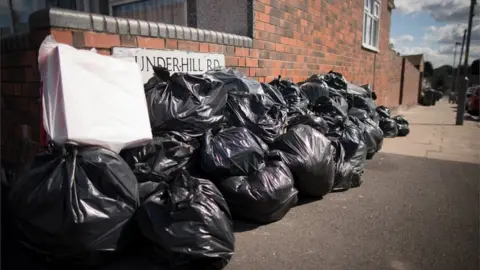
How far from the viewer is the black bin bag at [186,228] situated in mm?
1831

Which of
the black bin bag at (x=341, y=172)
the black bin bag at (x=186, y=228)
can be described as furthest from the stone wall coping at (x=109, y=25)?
the black bin bag at (x=341, y=172)

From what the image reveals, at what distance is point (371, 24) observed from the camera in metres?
10.1

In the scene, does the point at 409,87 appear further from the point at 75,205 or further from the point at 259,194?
the point at 75,205

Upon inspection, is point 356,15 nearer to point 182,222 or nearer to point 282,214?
point 282,214

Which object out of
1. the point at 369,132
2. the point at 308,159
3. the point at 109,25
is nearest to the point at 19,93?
the point at 109,25

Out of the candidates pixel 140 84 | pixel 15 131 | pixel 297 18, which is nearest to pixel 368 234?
pixel 140 84

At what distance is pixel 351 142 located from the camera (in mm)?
3746

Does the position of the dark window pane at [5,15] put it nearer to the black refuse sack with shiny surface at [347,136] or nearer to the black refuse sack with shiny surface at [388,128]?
the black refuse sack with shiny surface at [347,136]

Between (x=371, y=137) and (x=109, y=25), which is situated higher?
(x=109, y=25)

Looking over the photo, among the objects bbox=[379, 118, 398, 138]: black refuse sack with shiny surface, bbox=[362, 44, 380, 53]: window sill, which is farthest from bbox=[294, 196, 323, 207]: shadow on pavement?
bbox=[362, 44, 380, 53]: window sill

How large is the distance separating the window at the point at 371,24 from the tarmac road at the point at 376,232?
679 cm

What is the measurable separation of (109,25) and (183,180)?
147cm

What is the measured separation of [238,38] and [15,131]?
256 centimetres

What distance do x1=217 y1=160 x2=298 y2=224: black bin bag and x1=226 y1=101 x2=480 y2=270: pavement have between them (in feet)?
0.35
